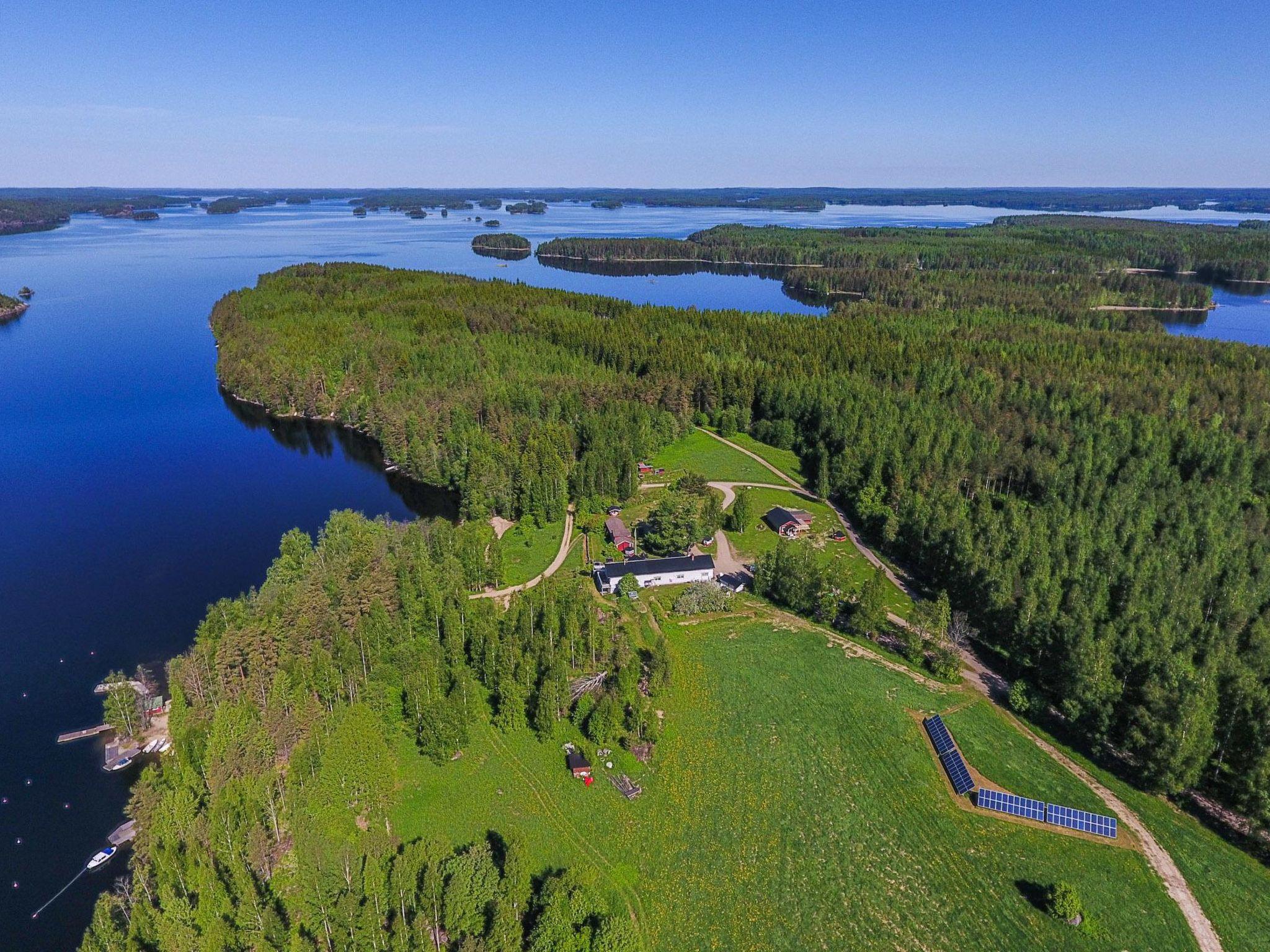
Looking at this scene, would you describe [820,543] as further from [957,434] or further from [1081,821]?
[1081,821]

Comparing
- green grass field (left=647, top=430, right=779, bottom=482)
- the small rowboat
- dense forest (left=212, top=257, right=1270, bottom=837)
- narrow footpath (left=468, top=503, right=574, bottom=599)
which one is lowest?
the small rowboat

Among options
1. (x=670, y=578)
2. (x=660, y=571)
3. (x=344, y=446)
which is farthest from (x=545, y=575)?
(x=344, y=446)

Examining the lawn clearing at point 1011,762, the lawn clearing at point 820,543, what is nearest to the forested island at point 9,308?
the lawn clearing at point 820,543

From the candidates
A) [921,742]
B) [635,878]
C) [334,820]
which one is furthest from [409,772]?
[921,742]

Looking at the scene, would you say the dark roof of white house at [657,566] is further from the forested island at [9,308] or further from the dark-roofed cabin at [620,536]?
the forested island at [9,308]

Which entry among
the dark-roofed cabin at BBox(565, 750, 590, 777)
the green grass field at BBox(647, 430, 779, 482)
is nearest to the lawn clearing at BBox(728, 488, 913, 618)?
the green grass field at BBox(647, 430, 779, 482)

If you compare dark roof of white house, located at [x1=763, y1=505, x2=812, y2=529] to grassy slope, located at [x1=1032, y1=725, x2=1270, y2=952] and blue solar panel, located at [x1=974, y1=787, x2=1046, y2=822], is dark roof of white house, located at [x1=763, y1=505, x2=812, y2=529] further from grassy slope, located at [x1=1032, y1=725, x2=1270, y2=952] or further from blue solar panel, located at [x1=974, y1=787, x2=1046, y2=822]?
grassy slope, located at [x1=1032, y1=725, x2=1270, y2=952]

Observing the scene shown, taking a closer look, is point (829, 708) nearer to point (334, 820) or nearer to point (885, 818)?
point (885, 818)

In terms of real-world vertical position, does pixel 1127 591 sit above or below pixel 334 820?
above
